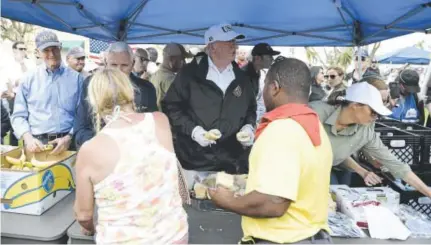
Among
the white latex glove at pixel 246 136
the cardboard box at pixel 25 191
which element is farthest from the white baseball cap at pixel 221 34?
the cardboard box at pixel 25 191

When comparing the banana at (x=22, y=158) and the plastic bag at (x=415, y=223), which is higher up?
the banana at (x=22, y=158)

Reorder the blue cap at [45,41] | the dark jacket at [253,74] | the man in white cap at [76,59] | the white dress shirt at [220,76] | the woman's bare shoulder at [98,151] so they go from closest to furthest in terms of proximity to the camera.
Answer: the woman's bare shoulder at [98,151] → the white dress shirt at [220,76] → the blue cap at [45,41] → the dark jacket at [253,74] → the man in white cap at [76,59]

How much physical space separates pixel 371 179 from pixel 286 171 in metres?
1.40

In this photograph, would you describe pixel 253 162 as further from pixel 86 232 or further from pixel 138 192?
pixel 86 232

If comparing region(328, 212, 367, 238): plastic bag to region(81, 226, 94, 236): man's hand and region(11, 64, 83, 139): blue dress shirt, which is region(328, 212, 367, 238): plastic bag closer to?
region(81, 226, 94, 236): man's hand

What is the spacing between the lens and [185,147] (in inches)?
111

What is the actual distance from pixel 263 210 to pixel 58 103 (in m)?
2.32

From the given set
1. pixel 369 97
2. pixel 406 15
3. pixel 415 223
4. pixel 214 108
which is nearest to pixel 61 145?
pixel 214 108

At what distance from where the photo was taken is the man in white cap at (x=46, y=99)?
125 inches

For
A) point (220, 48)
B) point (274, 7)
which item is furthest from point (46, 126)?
point (274, 7)

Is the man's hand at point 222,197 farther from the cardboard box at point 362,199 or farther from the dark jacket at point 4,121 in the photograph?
the dark jacket at point 4,121

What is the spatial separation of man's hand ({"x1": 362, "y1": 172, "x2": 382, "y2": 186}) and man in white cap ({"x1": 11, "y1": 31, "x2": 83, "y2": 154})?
2.18m

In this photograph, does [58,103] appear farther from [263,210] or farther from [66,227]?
[263,210]

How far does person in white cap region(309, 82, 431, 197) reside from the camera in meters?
2.22
